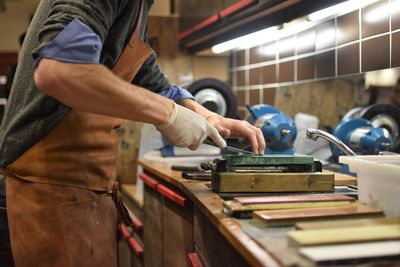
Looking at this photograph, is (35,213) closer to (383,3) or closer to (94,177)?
(94,177)

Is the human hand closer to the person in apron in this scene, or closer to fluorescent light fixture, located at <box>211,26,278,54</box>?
the person in apron

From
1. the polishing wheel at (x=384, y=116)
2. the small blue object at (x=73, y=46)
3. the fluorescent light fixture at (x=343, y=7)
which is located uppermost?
the fluorescent light fixture at (x=343, y=7)

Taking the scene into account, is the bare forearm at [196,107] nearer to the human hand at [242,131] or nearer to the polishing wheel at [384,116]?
the human hand at [242,131]

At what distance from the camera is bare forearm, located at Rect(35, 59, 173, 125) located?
94 centimetres

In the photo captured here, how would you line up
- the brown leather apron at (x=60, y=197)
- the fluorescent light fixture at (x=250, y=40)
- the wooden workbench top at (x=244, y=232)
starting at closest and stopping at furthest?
the wooden workbench top at (x=244, y=232) → the brown leather apron at (x=60, y=197) → the fluorescent light fixture at (x=250, y=40)

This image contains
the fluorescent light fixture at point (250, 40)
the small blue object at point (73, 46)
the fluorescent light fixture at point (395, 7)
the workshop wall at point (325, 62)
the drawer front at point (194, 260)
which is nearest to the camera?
the small blue object at point (73, 46)

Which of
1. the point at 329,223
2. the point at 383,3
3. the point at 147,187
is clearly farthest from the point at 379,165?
the point at 147,187

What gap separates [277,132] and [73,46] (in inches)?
46.4

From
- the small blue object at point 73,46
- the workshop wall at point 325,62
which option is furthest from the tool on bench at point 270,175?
the workshop wall at point 325,62

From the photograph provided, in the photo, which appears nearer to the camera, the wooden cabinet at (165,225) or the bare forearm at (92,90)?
the bare forearm at (92,90)

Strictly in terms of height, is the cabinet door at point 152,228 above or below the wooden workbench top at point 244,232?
below

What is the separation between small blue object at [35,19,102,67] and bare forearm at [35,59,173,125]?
0.01 m

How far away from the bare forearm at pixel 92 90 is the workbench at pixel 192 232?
1.02 ft

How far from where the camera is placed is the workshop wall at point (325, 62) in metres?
1.86
